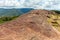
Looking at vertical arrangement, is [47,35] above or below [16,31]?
below

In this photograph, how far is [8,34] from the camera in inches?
482

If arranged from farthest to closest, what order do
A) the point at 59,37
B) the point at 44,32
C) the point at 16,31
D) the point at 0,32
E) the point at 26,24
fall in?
the point at 59,37 < the point at 44,32 < the point at 26,24 < the point at 16,31 < the point at 0,32

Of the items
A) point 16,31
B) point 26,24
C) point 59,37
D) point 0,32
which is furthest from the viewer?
point 59,37

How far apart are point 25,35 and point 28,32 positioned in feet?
1.99

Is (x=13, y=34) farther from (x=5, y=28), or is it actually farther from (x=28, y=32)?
(x=28, y=32)

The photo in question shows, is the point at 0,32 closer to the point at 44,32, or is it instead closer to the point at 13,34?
the point at 13,34

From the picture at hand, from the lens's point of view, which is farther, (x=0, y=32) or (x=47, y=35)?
(x=47, y=35)

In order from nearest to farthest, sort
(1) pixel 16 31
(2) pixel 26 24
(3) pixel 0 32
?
(3) pixel 0 32, (1) pixel 16 31, (2) pixel 26 24

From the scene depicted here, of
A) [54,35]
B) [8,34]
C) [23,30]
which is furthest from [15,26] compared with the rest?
[54,35]

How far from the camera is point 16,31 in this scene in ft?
43.0

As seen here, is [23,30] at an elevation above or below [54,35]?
above

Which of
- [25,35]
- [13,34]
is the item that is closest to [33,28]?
[25,35]

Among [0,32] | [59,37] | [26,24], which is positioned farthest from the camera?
[59,37]

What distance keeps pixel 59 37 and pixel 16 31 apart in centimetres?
503
